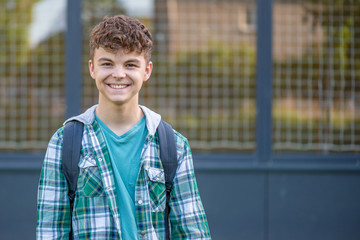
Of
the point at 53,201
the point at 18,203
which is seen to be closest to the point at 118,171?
the point at 53,201

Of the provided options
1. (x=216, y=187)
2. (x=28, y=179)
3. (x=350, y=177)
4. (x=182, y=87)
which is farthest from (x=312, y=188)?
(x=28, y=179)

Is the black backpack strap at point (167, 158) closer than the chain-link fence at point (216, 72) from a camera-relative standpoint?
Yes

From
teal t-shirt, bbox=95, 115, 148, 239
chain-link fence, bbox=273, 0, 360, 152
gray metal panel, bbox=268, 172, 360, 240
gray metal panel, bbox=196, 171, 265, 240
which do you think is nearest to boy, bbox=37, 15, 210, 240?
teal t-shirt, bbox=95, 115, 148, 239

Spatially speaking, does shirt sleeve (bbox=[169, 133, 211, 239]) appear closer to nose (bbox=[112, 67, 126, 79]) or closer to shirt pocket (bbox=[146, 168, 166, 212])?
shirt pocket (bbox=[146, 168, 166, 212])

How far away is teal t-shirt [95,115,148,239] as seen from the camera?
6.95ft

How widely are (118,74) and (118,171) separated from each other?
1.33 ft

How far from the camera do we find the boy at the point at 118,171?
2113mm

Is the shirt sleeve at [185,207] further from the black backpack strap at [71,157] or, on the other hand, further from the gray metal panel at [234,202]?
the gray metal panel at [234,202]

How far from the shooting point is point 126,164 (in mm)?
2168

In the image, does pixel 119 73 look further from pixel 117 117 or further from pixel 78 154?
pixel 78 154

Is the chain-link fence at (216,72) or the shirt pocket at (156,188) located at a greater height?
the chain-link fence at (216,72)

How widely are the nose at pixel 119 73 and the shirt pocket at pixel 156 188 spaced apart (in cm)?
41

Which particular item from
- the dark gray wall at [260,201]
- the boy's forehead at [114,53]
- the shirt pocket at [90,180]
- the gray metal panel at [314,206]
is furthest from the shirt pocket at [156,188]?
the gray metal panel at [314,206]

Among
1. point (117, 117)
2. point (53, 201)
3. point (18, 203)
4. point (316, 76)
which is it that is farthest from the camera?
point (316, 76)
